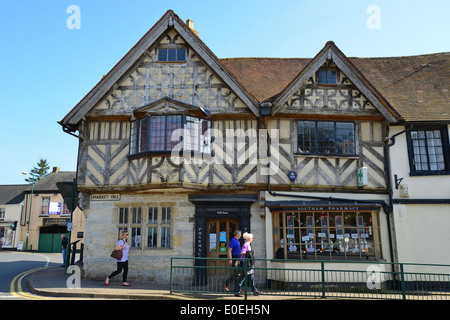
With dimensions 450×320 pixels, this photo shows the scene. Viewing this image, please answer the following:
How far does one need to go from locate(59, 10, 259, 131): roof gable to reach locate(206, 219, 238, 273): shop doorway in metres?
4.01

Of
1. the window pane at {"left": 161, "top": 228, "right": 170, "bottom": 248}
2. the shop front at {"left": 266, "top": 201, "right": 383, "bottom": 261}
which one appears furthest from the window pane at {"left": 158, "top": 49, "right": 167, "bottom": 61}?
the shop front at {"left": 266, "top": 201, "right": 383, "bottom": 261}

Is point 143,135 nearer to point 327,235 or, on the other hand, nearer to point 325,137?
point 325,137

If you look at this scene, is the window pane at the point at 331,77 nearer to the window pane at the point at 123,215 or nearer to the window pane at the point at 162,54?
the window pane at the point at 162,54

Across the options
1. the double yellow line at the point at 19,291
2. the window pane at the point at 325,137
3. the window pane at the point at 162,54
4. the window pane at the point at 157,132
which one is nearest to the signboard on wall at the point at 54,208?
the double yellow line at the point at 19,291

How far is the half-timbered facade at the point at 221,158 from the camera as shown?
40.1 feet

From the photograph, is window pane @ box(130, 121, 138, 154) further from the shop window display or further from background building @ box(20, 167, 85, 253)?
background building @ box(20, 167, 85, 253)

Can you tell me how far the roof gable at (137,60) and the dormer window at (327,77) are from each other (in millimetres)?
2859

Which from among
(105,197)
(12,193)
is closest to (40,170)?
(12,193)

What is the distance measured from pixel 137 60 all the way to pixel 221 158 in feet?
15.5

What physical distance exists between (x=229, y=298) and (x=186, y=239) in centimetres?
365

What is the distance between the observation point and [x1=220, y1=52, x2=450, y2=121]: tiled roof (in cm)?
1349

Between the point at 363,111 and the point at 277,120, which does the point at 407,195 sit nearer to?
the point at 363,111

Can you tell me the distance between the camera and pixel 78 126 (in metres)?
13.0

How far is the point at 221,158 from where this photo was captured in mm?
12523
